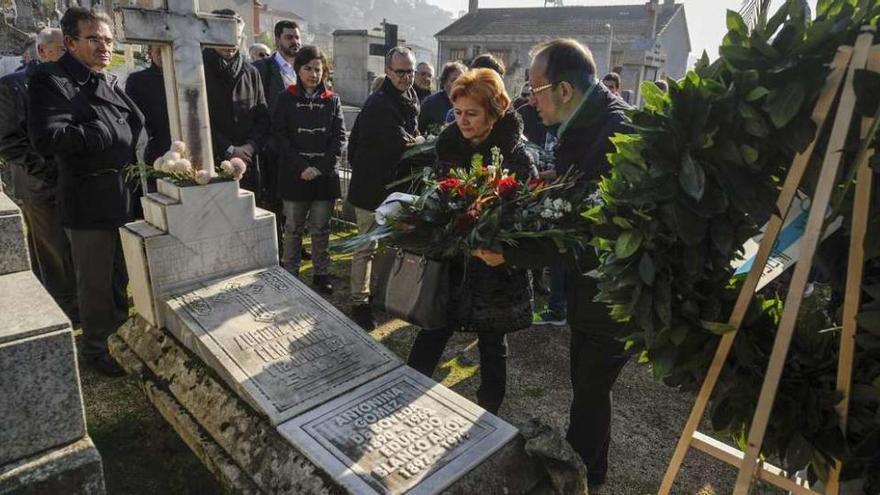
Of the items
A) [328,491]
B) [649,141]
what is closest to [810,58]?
[649,141]

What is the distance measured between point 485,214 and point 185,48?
215cm

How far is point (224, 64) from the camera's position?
15.0 feet

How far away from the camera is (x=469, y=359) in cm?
409

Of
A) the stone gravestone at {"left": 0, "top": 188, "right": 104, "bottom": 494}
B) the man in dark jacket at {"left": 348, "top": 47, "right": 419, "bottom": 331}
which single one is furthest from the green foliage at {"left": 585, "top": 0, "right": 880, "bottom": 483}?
the man in dark jacket at {"left": 348, "top": 47, "right": 419, "bottom": 331}

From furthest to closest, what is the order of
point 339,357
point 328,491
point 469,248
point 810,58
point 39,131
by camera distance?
point 39,131
point 339,357
point 469,248
point 328,491
point 810,58

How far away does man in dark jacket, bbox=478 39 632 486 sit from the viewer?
232 centimetres

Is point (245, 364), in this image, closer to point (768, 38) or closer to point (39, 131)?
point (39, 131)

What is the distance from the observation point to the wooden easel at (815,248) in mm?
1321

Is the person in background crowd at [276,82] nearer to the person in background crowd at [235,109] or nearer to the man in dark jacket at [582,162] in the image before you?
the person in background crowd at [235,109]

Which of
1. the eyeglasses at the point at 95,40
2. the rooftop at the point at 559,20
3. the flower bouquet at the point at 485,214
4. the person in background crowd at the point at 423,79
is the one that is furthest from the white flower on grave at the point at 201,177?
the rooftop at the point at 559,20

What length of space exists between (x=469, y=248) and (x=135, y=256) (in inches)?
78.6

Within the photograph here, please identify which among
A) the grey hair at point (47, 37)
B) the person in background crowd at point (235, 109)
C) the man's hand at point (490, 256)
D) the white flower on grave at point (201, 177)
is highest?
the grey hair at point (47, 37)

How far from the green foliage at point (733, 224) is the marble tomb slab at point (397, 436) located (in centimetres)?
90

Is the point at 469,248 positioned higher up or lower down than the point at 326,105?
lower down
